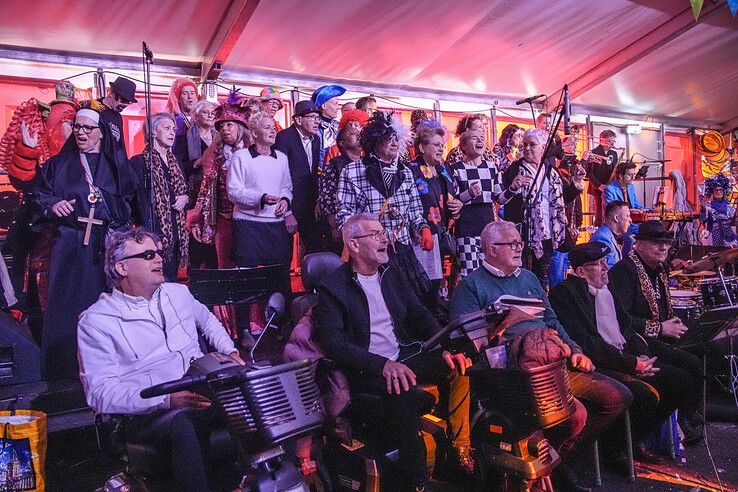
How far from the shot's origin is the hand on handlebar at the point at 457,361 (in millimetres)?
3502

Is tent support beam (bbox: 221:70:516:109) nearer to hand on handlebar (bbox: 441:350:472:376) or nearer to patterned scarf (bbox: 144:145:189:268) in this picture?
patterned scarf (bbox: 144:145:189:268)

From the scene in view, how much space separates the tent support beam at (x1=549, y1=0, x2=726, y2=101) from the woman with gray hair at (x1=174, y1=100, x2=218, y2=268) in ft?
24.2

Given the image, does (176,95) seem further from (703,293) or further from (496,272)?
(703,293)

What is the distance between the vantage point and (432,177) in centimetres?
627

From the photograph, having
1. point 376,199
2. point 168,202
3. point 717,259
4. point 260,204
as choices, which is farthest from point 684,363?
point 168,202

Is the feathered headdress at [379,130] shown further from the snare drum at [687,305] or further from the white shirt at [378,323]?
the snare drum at [687,305]

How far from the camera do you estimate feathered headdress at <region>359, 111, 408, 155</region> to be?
5.51 metres

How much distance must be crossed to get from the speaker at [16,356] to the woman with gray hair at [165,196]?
1251 mm

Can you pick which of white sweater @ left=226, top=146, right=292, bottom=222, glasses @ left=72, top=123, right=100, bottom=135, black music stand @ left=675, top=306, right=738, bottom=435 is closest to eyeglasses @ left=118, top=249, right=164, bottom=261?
glasses @ left=72, top=123, right=100, bottom=135

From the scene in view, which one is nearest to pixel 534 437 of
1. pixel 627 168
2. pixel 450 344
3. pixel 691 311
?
pixel 450 344

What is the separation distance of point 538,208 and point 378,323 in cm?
341

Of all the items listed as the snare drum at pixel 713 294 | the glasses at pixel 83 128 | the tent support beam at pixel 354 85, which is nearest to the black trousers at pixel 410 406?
the glasses at pixel 83 128

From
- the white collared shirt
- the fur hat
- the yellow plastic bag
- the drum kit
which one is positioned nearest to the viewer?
the yellow plastic bag

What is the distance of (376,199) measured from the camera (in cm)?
551
